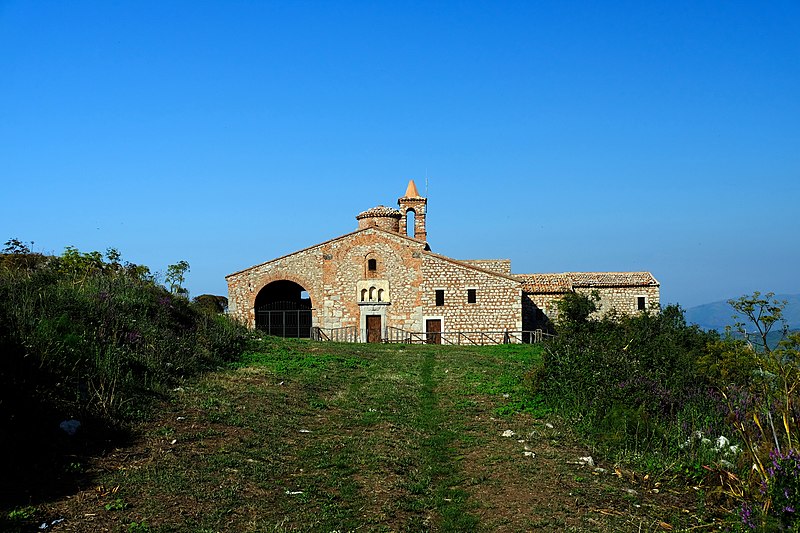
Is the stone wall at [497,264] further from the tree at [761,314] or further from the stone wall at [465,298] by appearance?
the tree at [761,314]

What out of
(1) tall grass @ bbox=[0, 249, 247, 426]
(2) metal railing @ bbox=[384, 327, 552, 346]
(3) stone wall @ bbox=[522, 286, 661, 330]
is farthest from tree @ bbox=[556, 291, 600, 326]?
(1) tall grass @ bbox=[0, 249, 247, 426]

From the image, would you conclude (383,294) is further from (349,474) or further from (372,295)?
(349,474)

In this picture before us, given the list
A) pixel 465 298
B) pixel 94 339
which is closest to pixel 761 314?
pixel 94 339

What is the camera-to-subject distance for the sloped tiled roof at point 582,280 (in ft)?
133

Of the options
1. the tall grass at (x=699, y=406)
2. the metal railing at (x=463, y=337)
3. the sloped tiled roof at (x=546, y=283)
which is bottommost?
the tall grass at (x=699, y=406)

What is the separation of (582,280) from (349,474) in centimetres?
3627

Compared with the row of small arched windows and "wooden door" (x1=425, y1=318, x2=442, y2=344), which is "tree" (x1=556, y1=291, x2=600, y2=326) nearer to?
"wooden door" (x1=425, y1=318, x2=442, y2=344)

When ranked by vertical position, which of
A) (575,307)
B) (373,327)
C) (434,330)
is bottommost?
(434,330)

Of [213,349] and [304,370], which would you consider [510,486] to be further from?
[213,349]

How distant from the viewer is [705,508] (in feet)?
22.6

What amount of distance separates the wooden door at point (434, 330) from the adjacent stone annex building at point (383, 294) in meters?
0.05

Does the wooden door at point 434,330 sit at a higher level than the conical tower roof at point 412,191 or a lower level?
lower

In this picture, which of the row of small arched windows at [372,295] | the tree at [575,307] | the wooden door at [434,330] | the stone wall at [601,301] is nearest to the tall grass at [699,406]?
the wooden door at [434,330]

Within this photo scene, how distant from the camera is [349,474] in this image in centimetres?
811
